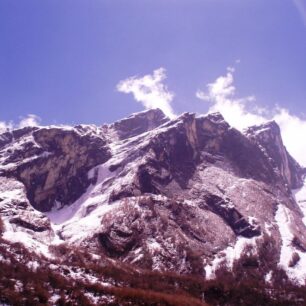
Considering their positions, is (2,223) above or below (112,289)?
above

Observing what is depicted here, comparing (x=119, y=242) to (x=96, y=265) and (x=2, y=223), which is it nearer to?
(x=96, y=265)

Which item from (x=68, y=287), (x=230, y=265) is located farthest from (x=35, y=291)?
(x=230, y=265)

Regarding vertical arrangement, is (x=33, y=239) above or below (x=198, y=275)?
above

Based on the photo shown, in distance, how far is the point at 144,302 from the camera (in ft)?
434

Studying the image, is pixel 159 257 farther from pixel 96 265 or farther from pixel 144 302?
pixel 144 302

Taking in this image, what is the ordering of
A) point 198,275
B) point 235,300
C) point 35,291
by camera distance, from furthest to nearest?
1. point 198,275
2. point 235,300
3. point 35,291

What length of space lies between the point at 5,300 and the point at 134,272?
70.4 m

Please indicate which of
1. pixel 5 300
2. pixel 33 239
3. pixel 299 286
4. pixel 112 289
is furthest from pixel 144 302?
pixel 299 286

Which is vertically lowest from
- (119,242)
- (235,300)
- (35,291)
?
(235,300)

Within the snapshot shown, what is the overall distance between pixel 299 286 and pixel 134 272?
6163cm

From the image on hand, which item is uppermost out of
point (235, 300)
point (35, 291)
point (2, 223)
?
point (2, 223)

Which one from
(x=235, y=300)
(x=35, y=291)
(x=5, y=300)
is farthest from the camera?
(x=235, y=300)

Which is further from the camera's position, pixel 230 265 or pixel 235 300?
pixel 230 265

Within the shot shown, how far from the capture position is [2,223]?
194625 mm
